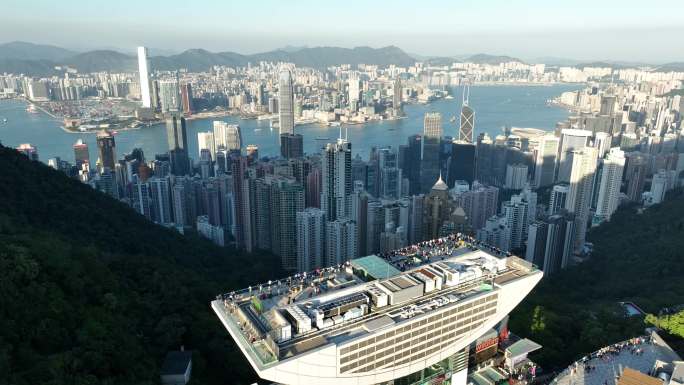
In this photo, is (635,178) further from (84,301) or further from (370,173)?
(84,301)

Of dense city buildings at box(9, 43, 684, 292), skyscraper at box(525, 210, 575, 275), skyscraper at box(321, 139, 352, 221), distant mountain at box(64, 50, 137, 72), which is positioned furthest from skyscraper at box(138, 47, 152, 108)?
skyscraper at box(525, 210, 575, 275)

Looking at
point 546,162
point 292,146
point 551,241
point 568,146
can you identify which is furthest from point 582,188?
point 292,146

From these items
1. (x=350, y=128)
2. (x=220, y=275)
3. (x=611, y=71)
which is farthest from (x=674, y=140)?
(x=611, y=71)

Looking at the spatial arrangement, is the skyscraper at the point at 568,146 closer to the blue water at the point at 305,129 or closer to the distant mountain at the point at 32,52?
the blue water at the point at 305,129

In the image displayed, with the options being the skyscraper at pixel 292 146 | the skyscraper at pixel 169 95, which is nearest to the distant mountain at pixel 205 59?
the skyscraper at pixel 169 95

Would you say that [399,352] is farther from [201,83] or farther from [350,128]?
[201,83]

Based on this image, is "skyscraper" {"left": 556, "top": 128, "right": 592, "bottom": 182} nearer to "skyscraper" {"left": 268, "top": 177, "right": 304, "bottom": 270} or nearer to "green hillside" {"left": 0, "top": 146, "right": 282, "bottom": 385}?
"skyscraper" {"left": 268, "top": 177, "right": 304, "bottom": 270}
